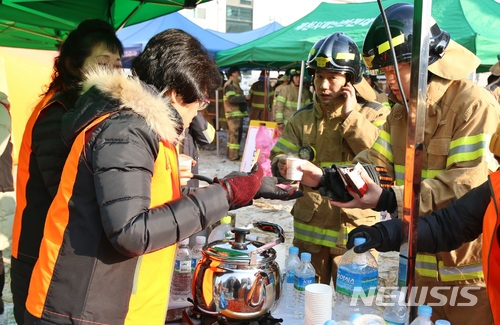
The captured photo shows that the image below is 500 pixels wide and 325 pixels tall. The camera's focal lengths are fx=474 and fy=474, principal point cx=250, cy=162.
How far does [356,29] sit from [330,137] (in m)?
5.93

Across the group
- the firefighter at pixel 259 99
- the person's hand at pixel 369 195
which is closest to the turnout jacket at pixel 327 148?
the person's hand at pixel 369 195

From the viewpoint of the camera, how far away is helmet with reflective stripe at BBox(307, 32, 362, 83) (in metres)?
3.32

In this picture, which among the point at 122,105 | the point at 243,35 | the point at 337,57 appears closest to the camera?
the point at 122,105

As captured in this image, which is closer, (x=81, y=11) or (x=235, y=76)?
(x=81, y=11)

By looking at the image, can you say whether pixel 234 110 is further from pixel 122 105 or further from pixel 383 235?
pixel 122 105

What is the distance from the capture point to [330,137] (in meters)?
3.45

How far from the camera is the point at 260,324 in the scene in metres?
1.86

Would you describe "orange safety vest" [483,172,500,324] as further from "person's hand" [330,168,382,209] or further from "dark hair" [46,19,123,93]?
"dark hair" [46,19,123,93]

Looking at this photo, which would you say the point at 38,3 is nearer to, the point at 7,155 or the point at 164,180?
the point at 7,155

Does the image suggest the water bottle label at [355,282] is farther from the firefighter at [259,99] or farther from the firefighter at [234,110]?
the firefighter at [259,99]

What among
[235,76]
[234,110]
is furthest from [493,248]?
[235,76]

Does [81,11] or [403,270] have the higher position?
[81,11]

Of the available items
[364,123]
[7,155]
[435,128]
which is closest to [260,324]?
[435,128]

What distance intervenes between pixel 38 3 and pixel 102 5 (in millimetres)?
648
